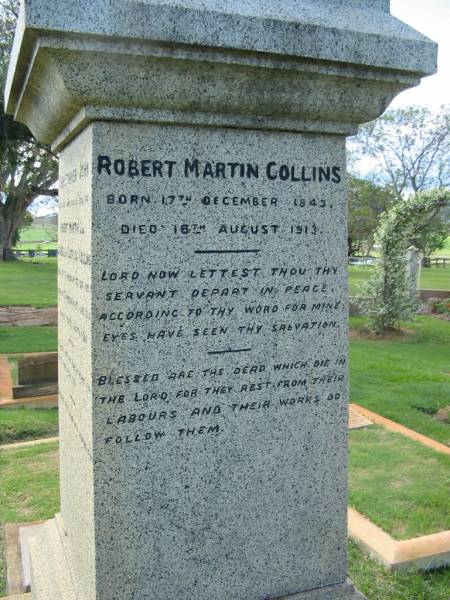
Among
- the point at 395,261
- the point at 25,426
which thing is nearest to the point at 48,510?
the point at 25,426

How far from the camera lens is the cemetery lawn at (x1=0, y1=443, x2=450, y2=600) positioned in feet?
11.2

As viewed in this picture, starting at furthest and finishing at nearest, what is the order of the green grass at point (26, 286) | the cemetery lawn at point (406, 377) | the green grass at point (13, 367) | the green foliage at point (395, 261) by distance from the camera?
the green grass at point (26, 286), the green foliage at point (395, 261), the green grass at point (13, 367), the cemetery lawn at point (406, 377)

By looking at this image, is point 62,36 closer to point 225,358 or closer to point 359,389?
point 225,358

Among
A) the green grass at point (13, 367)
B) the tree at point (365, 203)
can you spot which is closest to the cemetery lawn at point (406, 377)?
the green grass at point (13, 367)

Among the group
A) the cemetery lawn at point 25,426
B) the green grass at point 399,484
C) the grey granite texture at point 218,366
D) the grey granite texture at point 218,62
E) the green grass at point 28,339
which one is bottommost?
the cemetery lawn at point 25,426

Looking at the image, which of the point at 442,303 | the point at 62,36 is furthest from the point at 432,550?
the point at 442,303

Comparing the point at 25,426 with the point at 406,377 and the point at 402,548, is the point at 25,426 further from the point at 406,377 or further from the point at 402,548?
the point at 406,377

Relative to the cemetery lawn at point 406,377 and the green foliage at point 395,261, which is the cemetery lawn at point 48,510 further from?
the green foliage at point 395,261

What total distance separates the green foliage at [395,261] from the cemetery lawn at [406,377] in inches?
22.9

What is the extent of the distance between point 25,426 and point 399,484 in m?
3.85

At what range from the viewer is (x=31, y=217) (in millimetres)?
48250

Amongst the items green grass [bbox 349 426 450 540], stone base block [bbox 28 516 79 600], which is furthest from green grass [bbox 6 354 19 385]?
stone base block [bbox 28 516 79 600]

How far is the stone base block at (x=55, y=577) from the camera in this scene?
2.82 metres

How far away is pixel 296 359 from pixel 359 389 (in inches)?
243
